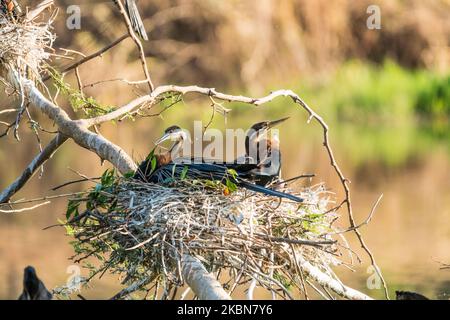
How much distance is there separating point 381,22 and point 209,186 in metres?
19.2

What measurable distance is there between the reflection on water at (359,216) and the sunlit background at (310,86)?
35 mm

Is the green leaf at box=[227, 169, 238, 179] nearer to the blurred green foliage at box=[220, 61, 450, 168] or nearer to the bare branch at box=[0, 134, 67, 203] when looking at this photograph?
the bare branch at box=[0, 134, 67, 203]

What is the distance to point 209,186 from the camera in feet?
14.3

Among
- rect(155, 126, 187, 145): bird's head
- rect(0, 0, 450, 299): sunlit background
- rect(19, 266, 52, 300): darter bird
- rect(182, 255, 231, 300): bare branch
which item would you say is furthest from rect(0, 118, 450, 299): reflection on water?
rect(182, 255, 231, 300): bare branch

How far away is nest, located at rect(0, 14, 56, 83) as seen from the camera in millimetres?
5348

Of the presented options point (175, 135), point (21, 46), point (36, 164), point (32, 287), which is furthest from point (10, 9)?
point (32, 287)

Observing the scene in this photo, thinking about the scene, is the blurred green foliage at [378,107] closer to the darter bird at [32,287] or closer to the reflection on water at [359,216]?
the reflection on water at [359,216]

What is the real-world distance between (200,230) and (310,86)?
1686 cm

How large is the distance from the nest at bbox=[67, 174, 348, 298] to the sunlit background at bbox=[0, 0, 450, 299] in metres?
6.19

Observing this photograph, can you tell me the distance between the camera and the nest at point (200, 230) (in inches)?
157

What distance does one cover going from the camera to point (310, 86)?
67.9 ft

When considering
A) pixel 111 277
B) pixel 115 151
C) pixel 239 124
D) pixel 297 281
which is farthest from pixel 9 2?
pixel 239 124

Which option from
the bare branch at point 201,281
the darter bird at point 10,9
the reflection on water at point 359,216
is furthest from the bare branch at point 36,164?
the bare branch at point 201,281
